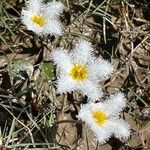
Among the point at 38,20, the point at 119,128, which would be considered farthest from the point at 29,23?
the point at 119,128

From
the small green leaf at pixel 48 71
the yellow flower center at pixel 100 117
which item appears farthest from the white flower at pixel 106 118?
the small green leaf at pixel 48 71

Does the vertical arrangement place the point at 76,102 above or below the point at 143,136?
above

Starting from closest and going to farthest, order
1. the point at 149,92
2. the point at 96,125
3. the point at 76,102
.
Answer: the point at 96,125 → the point at 76,102 → the point at 149,92

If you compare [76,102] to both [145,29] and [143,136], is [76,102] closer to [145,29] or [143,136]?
[143,136]

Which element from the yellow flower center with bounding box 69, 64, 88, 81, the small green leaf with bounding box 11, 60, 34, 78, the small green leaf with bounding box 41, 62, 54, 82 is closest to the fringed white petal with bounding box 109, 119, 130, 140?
the yellow flower center with bounding box 69, 64, 88, 81

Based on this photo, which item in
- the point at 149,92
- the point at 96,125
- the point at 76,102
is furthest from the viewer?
the point at 149,92

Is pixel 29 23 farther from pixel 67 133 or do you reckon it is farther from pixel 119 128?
pixel 119 128

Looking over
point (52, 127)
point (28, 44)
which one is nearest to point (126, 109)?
point (52, 127)

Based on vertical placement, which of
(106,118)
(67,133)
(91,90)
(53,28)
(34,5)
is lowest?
(67,133)
